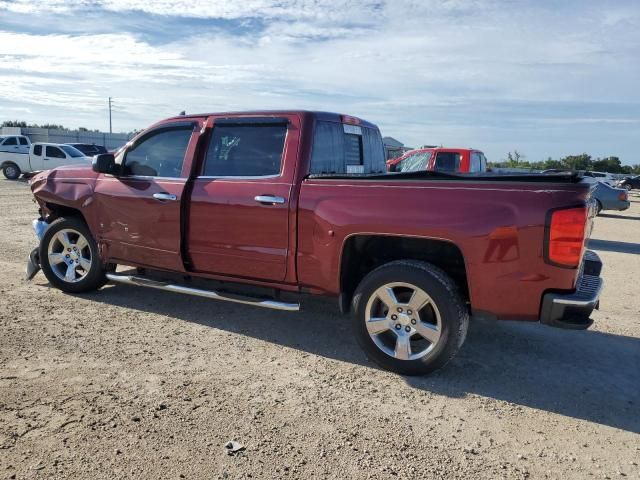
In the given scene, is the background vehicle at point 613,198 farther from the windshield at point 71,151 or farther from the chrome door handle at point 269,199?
the windshield at point 71,151

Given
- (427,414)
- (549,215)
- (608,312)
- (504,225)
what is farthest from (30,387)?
(608,312)

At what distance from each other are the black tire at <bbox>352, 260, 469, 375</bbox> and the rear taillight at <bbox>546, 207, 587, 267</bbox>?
731 millimetres

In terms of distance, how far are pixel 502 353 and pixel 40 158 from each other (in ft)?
72.5

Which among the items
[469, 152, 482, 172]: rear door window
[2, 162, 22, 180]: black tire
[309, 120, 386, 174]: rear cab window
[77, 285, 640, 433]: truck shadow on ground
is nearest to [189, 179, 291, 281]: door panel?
[309, 120, 386, 174]: rear cab window

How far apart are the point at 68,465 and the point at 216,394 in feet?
3.39

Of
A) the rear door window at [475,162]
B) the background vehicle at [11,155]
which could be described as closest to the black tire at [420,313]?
the rear door window at [475,162]

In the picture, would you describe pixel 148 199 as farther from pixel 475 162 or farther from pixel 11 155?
pixel 11 155

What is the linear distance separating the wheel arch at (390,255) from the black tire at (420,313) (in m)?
0.20

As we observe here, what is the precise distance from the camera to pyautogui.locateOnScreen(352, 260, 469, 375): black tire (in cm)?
373

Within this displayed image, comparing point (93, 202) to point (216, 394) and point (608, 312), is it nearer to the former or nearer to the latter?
point (216, 394)

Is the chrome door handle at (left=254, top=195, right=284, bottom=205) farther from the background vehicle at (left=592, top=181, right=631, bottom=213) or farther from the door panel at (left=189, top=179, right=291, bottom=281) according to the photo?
the background vehicle at (left=592, top=181, right=631, bottom=213)

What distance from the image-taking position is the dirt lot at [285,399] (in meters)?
2.85

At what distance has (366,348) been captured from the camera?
4070 millimetres

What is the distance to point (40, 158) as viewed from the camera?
858 inches
